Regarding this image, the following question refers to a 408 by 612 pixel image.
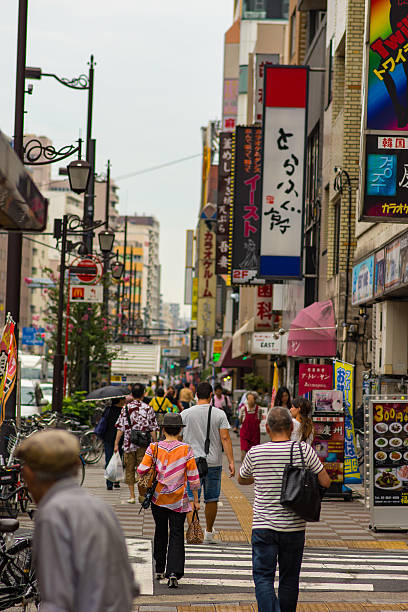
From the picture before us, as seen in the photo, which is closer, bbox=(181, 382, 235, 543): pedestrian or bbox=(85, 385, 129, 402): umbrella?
bbox=(181, 382, 235, 543): pedestrian

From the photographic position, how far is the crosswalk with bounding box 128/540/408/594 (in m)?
10.2

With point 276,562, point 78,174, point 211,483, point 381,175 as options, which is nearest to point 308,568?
point 211,483

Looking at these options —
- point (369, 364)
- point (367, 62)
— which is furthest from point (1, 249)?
point (367, 62)

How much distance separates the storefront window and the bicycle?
3590 inches

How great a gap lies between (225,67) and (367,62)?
96.4m

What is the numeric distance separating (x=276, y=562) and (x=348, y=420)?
1132cm

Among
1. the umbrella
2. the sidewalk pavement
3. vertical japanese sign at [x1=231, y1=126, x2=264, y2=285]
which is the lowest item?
the sidewalk pavement

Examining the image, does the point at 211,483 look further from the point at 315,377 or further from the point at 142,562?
the point at 315,377

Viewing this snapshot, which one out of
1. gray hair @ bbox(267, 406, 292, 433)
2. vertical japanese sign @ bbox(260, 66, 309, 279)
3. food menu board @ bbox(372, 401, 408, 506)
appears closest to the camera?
gray hair @ bbox(267, 406, 292, 433)

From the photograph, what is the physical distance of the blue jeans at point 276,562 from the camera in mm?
7586

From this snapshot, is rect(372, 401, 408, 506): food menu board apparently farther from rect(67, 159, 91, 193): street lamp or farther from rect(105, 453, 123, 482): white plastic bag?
rect(67, 159, 91, 193): street lamp

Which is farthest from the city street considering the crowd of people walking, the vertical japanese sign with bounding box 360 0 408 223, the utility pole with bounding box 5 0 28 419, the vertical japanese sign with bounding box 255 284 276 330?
the vertical japanese sign with bounding box 255 284 276 330

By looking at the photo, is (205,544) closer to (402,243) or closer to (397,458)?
(397,458)

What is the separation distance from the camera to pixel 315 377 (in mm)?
20562
